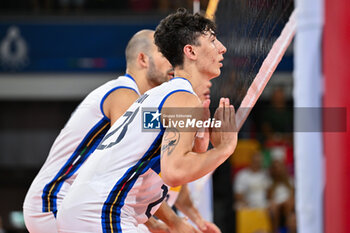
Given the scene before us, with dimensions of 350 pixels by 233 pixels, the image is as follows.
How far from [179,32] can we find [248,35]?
51 cm

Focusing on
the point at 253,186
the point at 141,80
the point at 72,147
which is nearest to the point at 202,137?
the point at 141,80

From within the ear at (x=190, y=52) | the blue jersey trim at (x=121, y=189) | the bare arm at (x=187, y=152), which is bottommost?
the blue jersey trim at (x=121, y=189)

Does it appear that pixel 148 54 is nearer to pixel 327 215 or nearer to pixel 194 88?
pixel 194 88

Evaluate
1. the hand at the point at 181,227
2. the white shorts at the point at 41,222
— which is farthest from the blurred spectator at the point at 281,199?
the white shorts at the point at 41,222

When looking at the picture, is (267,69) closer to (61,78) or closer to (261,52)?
(261,52)

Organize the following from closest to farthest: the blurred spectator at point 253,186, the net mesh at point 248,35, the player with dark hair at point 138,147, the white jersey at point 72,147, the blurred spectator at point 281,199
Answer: the player with dark hair at point 138,147, the net mesh at point 248,35, the white jersey at point 72,147, the blurred spectator at point 281,199, the blurred spectator at point 253,186

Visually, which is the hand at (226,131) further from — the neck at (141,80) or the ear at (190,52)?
the neck at (141,80)

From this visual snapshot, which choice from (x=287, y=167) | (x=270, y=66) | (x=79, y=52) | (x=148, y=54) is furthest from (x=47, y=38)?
(x=270, y=66)

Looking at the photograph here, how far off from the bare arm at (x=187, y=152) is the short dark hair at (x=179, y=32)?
276 millimetres

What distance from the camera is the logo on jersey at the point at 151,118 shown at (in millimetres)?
2473

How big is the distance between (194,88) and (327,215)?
0.79m

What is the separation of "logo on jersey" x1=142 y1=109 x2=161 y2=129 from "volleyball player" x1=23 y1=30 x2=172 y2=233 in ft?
2.10

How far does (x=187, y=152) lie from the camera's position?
231cm

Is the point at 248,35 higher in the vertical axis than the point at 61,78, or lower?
lower
